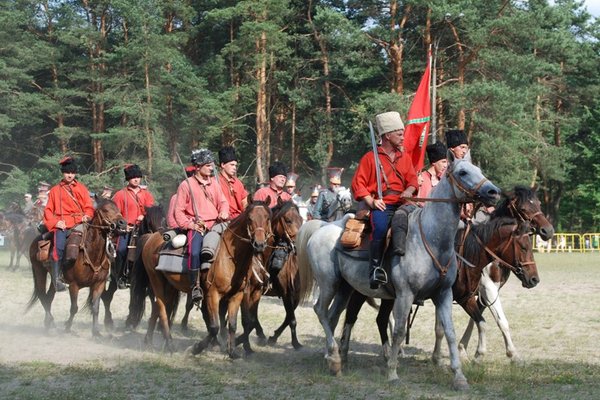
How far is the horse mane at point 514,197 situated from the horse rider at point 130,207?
6624 millimetres

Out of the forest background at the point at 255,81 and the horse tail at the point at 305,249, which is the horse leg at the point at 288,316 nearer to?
the horse tail at the point at 305,249

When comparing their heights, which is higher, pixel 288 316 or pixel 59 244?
pixel 59 244

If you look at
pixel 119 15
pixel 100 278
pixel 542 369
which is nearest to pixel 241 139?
pixel 119 15

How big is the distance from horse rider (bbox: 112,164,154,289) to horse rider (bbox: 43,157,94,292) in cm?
73

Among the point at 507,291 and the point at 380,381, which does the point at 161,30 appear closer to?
the point at 507,291

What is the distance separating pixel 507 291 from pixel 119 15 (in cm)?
3233

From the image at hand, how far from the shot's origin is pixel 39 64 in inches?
1864

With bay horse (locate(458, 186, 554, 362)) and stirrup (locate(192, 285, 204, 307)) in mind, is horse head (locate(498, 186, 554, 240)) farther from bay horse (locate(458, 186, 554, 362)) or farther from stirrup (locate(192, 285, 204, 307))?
stirrup (locate(192, 285, 204, 307))

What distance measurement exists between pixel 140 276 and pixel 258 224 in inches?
124

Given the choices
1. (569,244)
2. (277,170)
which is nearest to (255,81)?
(569,244)

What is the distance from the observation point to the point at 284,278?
1273 centimetres

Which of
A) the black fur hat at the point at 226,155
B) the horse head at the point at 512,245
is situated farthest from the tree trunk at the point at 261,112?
the horse head at the point at 512,245

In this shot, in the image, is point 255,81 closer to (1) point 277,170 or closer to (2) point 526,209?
(1) point 277,170

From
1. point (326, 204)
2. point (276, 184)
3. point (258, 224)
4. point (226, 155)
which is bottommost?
point (258, 224)
